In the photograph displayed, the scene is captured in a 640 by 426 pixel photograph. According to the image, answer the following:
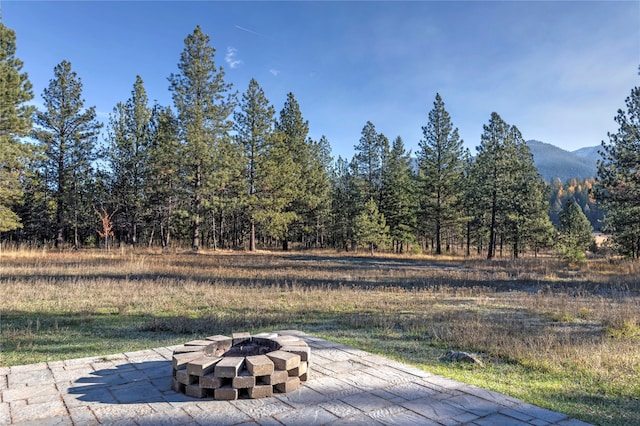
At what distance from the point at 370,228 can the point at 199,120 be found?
16.3 metres

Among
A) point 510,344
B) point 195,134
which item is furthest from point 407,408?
point 195,134

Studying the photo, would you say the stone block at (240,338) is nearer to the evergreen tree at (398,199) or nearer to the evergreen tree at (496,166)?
the evergreen tree at (496,166)

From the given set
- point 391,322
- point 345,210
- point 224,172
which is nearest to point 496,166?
point 345,210

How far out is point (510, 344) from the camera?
5770 millimetres

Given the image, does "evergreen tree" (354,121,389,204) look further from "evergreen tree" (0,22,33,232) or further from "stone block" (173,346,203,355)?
"stone block" (173,346,203,355)

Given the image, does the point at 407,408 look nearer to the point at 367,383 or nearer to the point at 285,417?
the point at 367,383

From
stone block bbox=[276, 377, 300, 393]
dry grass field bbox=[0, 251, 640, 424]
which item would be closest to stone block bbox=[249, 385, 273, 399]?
stone block bbox=[276, 377, 300, 393]

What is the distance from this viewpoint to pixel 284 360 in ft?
12.4

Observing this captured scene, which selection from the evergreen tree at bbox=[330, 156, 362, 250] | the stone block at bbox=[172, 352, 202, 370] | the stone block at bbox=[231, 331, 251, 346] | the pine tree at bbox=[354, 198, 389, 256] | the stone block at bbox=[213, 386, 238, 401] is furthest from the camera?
the evergreen tree at bbox=[330, 156, 362, 250]

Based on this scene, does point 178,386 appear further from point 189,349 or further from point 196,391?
point 189,349

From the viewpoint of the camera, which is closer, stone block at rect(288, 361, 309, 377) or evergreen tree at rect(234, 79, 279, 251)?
stone block at rect(288, 361, 309, 377)

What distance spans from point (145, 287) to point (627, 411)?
11267 mm

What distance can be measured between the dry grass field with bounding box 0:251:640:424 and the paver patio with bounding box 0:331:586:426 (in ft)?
1.81

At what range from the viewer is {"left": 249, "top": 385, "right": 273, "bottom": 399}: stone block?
3.63 meters
